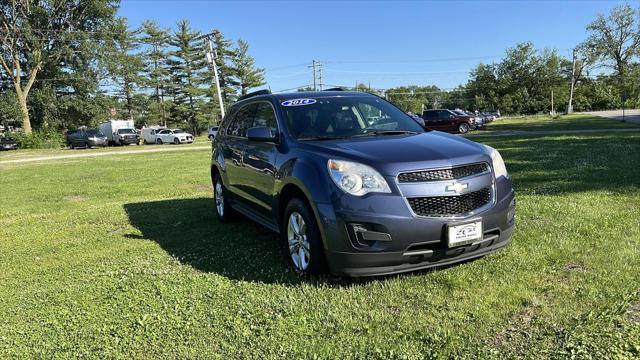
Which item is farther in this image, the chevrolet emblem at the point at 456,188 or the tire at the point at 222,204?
the tire at the point at 222,204

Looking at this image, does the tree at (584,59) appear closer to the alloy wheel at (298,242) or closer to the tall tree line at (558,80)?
the tall tree line at (558,80)

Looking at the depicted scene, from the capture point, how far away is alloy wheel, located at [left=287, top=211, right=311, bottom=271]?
13.9ft

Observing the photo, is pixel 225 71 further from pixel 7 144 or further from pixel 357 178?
pixel 357 178

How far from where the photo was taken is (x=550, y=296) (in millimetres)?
3619

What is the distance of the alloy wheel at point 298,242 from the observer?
4.23 meters

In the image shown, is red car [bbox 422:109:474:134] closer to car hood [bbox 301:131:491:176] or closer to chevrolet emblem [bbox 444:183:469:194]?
car hood [bbox 301:131:491:176]

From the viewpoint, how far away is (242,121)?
6.31m

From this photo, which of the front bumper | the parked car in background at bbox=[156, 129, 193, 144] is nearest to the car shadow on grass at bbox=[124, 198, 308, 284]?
the front bumper

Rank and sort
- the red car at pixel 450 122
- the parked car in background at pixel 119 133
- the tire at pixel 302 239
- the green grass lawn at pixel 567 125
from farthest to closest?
the parked car in background at pixel 119 133
the red car at pixel 450 122
the green grass lawn at pixel 567 125
the tire at pixel 302 239

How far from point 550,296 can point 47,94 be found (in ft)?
172

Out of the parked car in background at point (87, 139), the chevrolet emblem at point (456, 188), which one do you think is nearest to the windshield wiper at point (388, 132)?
the chevrolet emblem at point (456, 188)

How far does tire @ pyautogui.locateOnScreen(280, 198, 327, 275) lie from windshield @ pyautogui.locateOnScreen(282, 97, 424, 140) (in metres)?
0.81

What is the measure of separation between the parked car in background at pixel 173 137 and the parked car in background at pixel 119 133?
2046mm

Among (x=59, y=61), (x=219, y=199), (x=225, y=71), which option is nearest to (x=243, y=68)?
(x=225, y=71)
